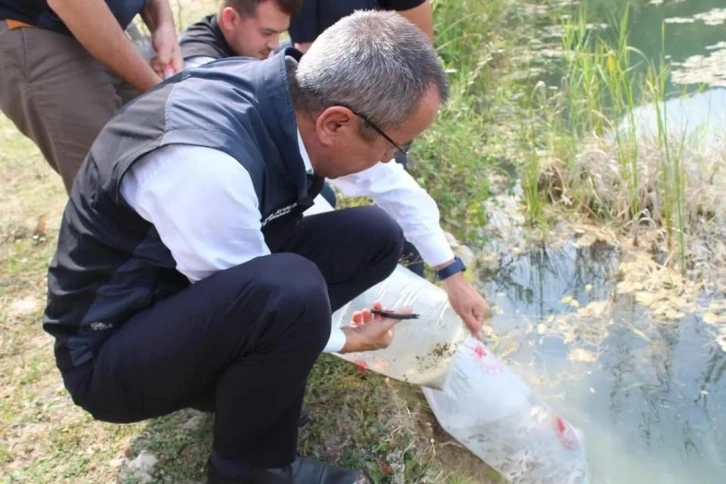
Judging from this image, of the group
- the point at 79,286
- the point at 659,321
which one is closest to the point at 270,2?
the point at 79,286

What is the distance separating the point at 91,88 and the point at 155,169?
2.92 ft

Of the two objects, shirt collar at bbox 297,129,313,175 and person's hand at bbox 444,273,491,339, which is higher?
shirt collar at bbox 297,129,313,175

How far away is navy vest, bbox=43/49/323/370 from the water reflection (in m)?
1.41

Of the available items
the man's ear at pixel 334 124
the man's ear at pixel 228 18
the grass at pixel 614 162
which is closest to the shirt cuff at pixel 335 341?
the man's ear at pixel 334 124

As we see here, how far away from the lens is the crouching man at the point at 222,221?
1.27 meters

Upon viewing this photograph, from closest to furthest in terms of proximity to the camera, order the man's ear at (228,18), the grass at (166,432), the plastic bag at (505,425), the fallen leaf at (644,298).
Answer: the grass at (166,432)
the plastic bag at (505,425)
the man's ear at (228,18)
the fallen leaf at (644,298)

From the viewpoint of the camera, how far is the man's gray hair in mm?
1321

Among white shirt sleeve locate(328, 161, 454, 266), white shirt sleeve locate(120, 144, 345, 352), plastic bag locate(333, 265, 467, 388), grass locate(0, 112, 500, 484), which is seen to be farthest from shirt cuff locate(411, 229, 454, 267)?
white shirt sleeve locate(120, 144, 345, 352)

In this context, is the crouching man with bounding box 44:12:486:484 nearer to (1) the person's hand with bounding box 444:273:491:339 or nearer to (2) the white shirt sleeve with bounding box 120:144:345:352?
(2) the white shirt sleeve with bounding box 120:144:345:352

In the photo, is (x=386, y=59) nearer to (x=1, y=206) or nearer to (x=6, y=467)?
(x=6, y=467)

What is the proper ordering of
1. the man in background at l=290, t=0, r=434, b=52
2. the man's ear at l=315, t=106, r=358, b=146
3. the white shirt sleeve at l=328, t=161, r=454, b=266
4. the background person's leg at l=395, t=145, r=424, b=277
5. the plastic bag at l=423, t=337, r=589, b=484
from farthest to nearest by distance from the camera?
the background person's leg at l=395, t=145, r=424, b=277 < the man in background at l=290, t=0, r=434, b=52 < the plastic bag at l=423, t=337, r=589, b=484 < the white shirt sleeve at l=328, t=161, r=454, b=266 < the man's ear at l=315, t=106, r=358, b=146

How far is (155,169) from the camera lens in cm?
125

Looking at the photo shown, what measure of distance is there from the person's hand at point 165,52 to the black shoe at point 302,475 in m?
1.20

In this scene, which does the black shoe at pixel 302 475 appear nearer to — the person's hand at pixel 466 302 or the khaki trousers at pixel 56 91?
the person's hand at pixel 466 302
